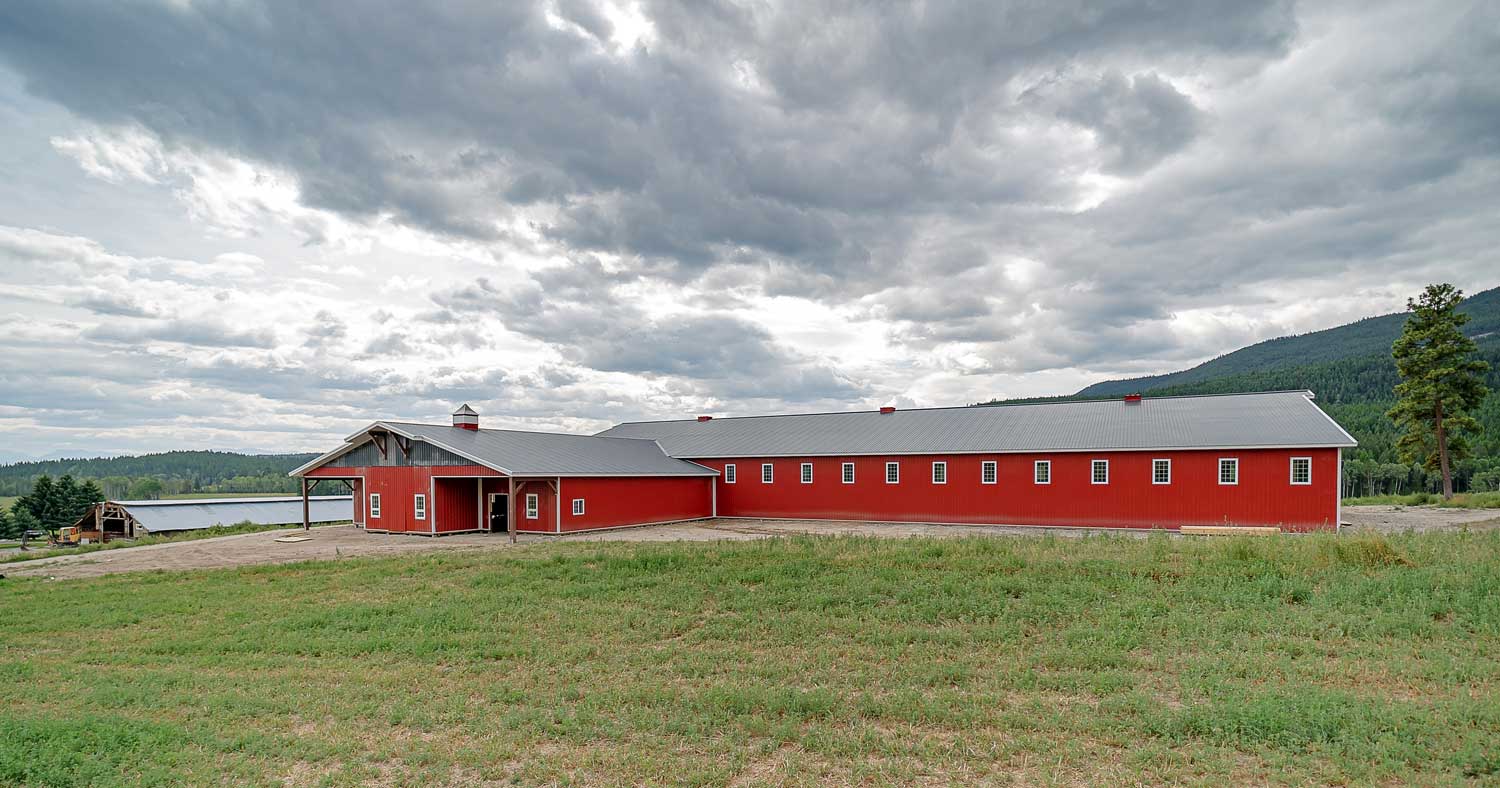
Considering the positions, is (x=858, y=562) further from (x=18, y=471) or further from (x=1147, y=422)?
(x=18, y=471)

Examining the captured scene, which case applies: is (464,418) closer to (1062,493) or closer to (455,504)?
(455,504)

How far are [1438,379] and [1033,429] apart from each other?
2394cm

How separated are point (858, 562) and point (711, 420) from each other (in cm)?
3155

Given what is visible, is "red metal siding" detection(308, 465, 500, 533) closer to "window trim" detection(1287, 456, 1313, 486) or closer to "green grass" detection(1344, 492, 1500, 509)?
"window trim" detection(1287, 456, 1313, 486)

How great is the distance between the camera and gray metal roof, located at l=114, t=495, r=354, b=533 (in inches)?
1986

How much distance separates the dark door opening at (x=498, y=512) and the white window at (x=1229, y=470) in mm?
28172

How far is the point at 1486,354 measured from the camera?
13512cm

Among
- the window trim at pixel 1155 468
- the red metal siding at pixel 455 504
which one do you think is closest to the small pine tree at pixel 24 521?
the red metal siding at pixel 455 504

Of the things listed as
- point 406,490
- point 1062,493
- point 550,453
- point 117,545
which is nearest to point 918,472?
point 1062,493

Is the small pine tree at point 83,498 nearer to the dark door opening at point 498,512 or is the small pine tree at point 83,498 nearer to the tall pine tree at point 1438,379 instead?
the dark door opening at point 498,512

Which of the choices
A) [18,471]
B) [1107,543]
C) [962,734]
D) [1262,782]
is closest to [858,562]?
[1107,543]

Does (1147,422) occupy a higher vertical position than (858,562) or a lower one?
higher

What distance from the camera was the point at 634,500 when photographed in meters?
35.4

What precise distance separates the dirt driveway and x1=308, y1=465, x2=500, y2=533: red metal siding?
3.11 feet
